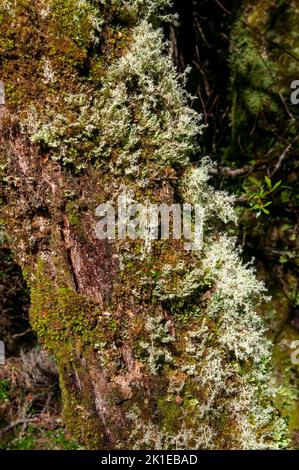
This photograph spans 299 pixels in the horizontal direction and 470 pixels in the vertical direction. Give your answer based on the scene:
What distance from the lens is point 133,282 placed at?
1.84 metres

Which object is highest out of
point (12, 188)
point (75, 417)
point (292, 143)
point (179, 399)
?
point (292, 143)

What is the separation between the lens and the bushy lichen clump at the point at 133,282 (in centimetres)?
177

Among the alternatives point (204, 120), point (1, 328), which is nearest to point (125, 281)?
point (204, 120)

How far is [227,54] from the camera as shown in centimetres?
317

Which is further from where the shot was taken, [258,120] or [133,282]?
[258,120]

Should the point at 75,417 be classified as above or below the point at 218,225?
below

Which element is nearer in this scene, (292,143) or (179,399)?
(179,399)

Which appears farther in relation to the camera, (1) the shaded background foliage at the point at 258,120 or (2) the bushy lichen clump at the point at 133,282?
(1) the shaded background foliage at the point at 258,120

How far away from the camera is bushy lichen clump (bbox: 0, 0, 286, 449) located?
1.77 meters

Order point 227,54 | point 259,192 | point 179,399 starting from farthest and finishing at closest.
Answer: point 227,54 → point 259,192 → point 179,399

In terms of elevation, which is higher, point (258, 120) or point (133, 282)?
point (258, 120)

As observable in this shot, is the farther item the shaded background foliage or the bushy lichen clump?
the shaded background foliage
